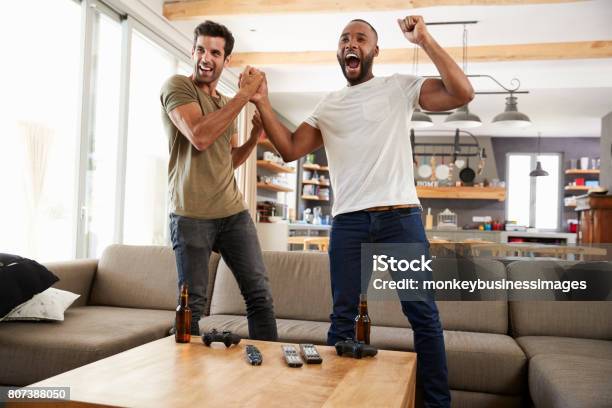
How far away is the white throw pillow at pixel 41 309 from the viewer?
2.50 metres

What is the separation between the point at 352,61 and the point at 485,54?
4.58 m

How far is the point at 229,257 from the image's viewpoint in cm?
227

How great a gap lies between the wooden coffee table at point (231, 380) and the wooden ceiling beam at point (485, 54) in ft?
17.1

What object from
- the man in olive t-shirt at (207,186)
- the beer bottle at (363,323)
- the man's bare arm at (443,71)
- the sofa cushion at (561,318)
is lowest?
the sofa cushion at (561,318)

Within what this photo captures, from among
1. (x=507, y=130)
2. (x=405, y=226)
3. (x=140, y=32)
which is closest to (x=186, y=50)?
(x=140, y=32)

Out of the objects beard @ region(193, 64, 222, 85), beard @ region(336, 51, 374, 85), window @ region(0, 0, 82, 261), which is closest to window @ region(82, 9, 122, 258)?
window @ region(0, 0, 82, 261)

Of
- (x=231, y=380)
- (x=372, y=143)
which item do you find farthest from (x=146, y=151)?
(x=231, y=380)

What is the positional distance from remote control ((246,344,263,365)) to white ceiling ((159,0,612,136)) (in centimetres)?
426

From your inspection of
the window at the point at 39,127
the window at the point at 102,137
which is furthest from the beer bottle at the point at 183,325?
the window at the point at 102,137

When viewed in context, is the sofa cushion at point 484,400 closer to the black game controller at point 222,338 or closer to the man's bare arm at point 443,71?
the black game controller at point 222,338

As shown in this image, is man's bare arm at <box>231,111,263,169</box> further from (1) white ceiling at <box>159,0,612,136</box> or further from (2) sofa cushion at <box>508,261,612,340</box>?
(1) white ceiling at <box>159,0,612,136</box>

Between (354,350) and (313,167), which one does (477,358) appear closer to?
(354,350)

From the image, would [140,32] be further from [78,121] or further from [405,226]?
[405,226]

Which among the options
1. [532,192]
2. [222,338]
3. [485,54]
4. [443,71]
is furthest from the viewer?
[532,192]
